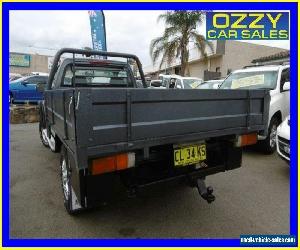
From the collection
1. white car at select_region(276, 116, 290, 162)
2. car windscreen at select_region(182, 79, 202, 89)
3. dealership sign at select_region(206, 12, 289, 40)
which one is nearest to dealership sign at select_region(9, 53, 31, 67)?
car windscreen at select_region(182, 79, 202, 89)

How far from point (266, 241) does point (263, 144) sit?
10.4 ft

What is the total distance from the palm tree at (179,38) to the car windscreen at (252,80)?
36.5ft

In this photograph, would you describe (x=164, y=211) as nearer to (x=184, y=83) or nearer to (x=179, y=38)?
(x=184, y=83)

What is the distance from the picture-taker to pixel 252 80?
628cm

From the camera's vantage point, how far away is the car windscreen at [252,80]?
5.91 m

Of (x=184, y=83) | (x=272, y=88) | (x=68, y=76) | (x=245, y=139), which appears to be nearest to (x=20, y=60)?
(x=184, y=83)

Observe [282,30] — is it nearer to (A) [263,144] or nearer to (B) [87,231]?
(A) [263,144]

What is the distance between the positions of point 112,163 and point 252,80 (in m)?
4.98

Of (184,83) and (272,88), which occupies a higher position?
(184,83)

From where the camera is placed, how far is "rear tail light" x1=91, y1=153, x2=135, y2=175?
225 centimetres

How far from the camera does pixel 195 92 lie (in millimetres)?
2590

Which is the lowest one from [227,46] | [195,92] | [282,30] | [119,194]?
[119,194]

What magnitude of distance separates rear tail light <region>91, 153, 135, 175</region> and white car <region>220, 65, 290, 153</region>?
370cm

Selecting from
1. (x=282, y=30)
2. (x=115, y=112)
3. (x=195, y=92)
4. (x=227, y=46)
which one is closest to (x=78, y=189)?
(x=115, y=112)
